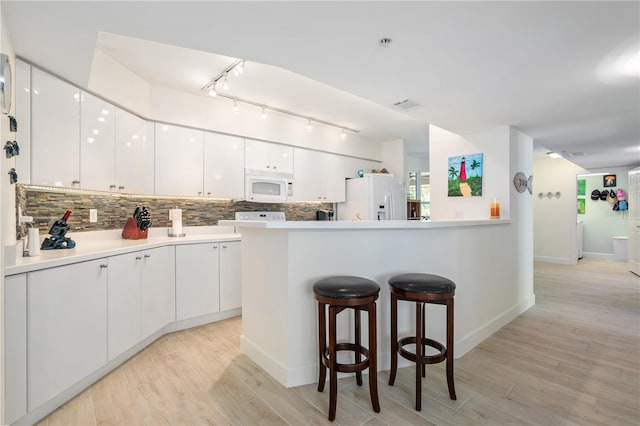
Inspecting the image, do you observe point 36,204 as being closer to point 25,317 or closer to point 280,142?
point 25,317

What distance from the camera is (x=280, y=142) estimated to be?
4305 mm

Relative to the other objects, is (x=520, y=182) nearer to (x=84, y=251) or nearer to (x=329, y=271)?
(x=329, y=271)

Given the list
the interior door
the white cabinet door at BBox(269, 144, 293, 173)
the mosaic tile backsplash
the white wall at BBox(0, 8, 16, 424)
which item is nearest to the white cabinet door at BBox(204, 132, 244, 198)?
the mosaic tile backsplash

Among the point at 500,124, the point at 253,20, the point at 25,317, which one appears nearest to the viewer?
the point at 253,20

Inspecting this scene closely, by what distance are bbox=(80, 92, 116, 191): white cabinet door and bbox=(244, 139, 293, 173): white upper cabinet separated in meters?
1.54

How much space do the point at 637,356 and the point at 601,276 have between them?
155 inches

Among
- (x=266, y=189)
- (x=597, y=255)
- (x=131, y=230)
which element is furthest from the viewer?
(x=597, y=255)

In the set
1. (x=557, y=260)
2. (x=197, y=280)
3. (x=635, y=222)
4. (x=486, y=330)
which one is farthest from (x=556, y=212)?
(x=197, y=280)

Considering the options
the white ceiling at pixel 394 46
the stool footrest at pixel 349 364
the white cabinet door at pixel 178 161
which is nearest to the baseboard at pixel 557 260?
the white ceiling at pixel 394 46

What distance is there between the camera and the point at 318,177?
15.8 feet

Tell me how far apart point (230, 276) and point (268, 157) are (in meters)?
1.73

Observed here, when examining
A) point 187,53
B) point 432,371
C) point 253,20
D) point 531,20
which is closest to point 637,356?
point 432,371

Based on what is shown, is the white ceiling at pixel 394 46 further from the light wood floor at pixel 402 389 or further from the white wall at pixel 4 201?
the light wood floor at pixel 402 389

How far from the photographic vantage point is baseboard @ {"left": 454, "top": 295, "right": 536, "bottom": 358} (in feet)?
8.22
